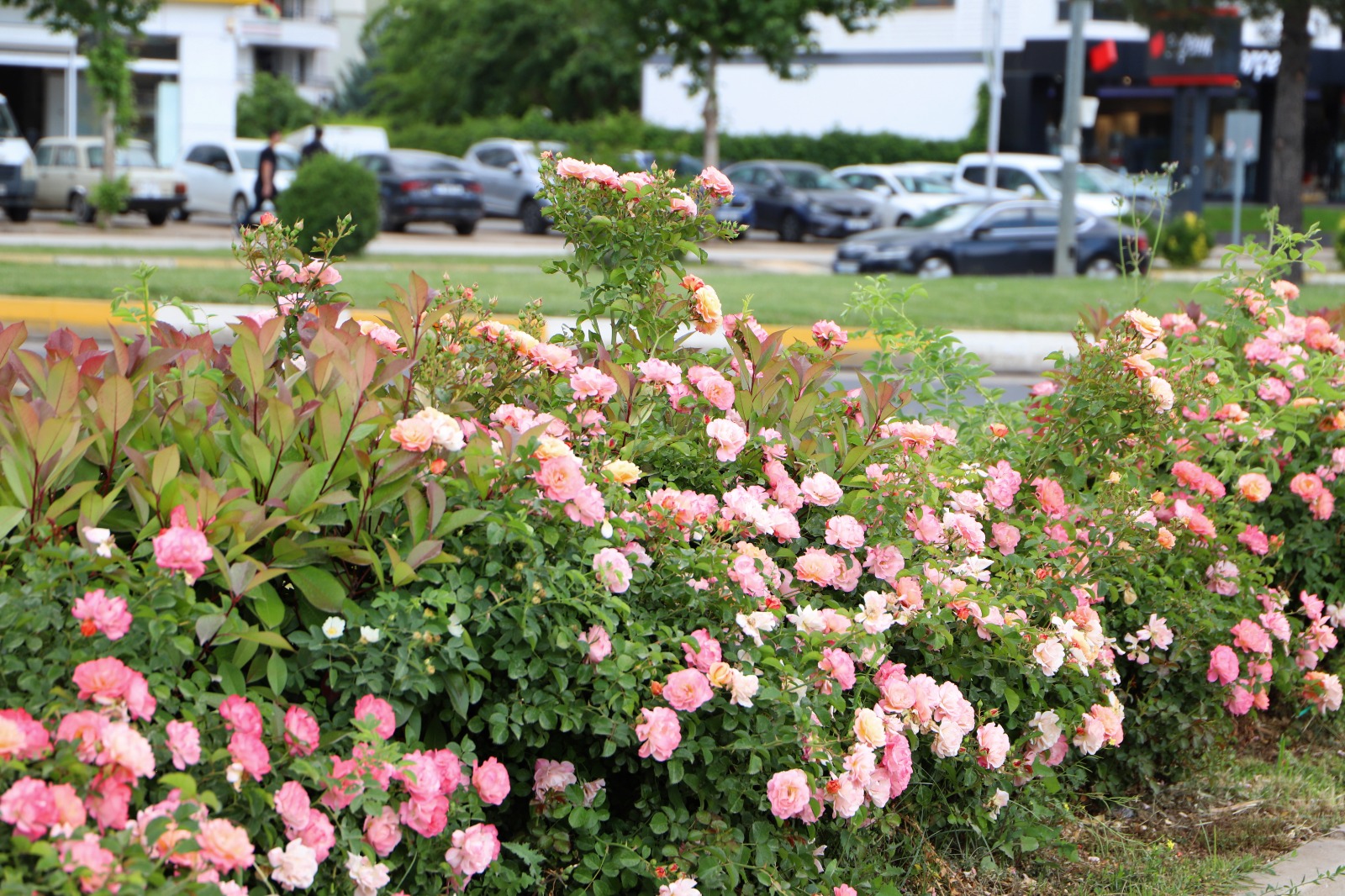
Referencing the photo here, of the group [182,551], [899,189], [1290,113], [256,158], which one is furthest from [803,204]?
[182,551]

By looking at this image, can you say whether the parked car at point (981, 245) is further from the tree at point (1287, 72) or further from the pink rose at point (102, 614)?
the pink rose at point (102, 614)

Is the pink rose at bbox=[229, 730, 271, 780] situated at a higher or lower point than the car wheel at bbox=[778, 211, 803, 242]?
lower

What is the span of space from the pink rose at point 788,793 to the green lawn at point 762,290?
785cm

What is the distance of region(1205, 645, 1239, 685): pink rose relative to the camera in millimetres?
3494

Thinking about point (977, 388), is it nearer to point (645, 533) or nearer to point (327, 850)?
point (645, 533)

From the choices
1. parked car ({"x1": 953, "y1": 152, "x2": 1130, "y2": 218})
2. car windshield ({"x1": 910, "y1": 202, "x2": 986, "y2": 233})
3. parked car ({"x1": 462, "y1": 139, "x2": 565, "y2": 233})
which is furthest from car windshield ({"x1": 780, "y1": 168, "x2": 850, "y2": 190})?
car windshield ({"x1": 910, "y1": 202, "x2": 986, "y2": 233})

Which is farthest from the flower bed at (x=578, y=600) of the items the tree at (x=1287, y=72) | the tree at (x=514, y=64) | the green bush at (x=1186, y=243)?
the tree at (x=514, y=64)

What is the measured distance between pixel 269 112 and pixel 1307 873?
162 feet

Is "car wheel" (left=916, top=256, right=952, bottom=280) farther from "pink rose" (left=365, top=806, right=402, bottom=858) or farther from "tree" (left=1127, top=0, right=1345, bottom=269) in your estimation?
"pink rose" (left=365, top=806, right=402, bottom=858)

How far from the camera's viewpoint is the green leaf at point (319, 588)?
226 cm

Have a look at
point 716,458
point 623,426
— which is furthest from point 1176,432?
point 623,426

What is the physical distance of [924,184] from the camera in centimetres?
2820

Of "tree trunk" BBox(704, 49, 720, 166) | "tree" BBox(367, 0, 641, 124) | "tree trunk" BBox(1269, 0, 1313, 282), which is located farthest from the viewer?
"tree" BBox(367, 0, 641, 124)

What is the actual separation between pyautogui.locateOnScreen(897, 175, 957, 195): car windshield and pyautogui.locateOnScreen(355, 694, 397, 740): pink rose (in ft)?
87.3
